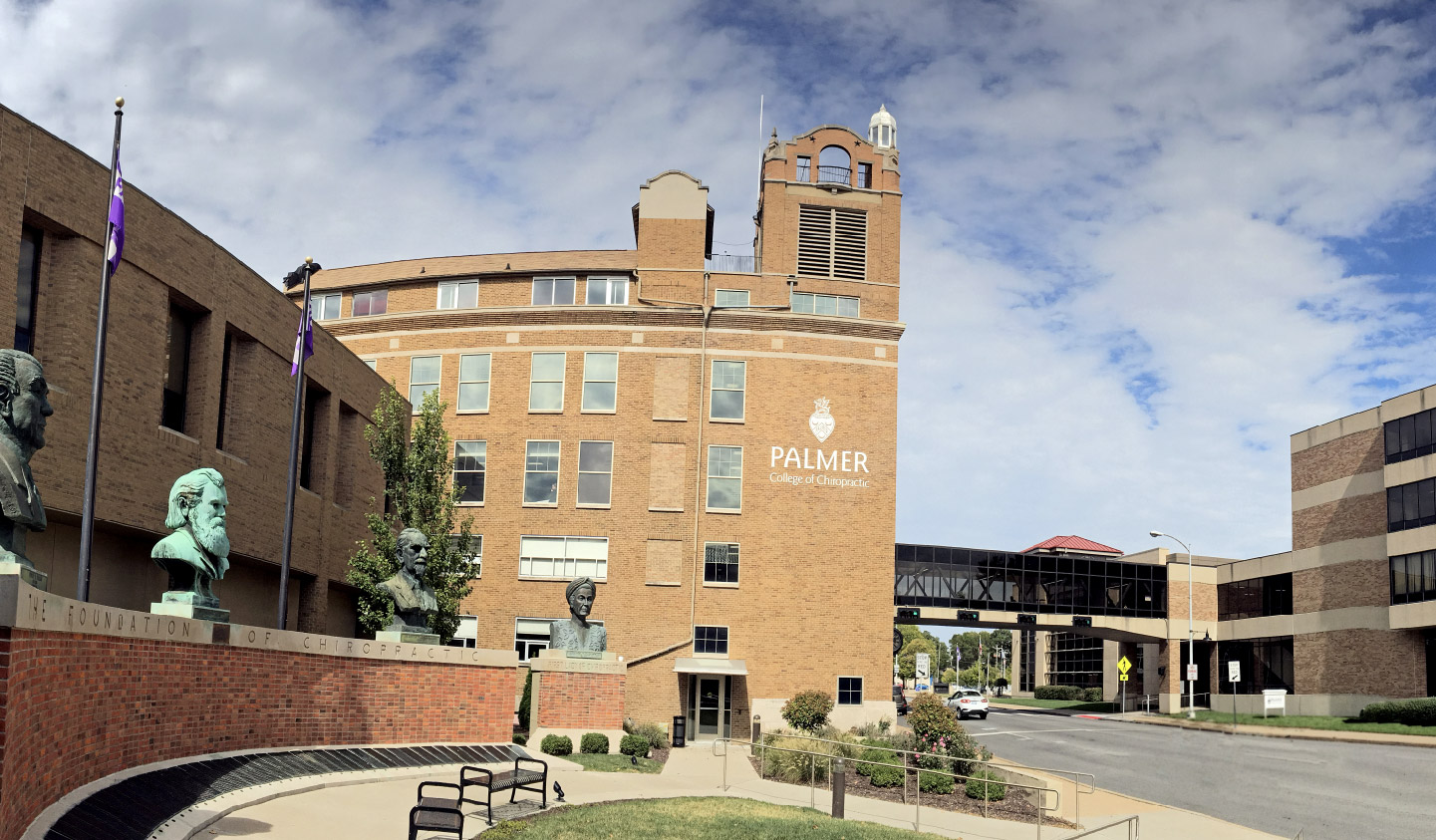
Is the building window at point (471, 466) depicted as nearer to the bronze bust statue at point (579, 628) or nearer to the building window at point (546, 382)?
the building window at point (546, 382)

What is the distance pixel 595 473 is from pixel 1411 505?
3629cm

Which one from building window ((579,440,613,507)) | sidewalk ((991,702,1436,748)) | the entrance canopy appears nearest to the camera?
sidewalk ((991,702,1436,748))

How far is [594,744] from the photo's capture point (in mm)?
28000

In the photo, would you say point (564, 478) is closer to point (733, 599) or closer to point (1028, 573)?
point (733, 599)

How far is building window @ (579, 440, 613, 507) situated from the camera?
151 feet

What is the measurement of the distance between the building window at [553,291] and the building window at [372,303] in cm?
690

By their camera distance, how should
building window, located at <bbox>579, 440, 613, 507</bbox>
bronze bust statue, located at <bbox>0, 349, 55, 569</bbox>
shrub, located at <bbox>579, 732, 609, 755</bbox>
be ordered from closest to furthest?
bronze bust statue, located at <bbox>0, 349, 55, 569</bbox> < shrub, located at <bbox>579, 732, 609, 755</bbox> < building window, located at <bbox>579, 440, 613, 507</bbox>

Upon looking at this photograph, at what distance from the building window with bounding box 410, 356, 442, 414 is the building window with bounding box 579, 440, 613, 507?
7.09 m

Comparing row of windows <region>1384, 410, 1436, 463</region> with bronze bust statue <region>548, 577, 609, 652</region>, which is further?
row of windows <region>1384, 410, 1436, 463</region>

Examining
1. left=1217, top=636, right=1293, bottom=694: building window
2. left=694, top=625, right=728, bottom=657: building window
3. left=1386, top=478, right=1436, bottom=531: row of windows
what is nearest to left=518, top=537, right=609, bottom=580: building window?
left=694, top=625, right=728, bottom=657: building window

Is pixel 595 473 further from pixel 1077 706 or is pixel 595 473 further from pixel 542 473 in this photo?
pixel 1077 706

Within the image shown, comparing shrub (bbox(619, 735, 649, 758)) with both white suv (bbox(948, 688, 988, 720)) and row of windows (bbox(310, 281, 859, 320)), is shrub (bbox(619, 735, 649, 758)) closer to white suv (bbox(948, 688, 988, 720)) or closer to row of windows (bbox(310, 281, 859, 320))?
row of windows (bbox(310, 281, 859, 320))

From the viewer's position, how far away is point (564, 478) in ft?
152

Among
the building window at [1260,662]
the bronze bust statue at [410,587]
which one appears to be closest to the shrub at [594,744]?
the bronze bust statue at [410,587]
